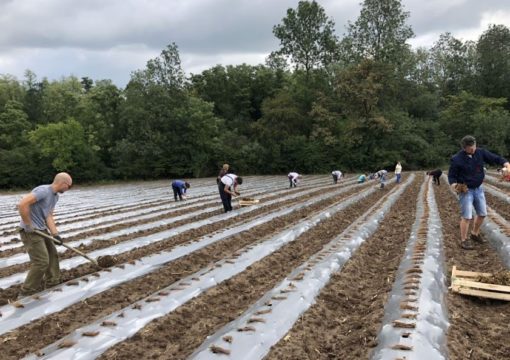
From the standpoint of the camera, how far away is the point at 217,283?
5.38 m

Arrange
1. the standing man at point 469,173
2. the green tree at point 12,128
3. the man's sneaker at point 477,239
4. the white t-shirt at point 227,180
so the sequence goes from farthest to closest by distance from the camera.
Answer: the green tree at point 12,128 → the white t-shirt at point 227,180 → the man's sneaker at point 477,239 → the standing man at point 469,173

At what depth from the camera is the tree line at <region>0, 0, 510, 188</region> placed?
36.6 meters

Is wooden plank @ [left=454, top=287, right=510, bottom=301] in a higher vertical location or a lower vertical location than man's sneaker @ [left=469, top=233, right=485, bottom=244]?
higher

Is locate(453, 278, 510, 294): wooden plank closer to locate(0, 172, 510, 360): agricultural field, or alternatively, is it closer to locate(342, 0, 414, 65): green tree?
locate(0, 172, 510, 360): agricultural field

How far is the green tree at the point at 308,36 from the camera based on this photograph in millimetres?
41125

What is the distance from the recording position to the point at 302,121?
40.0 m

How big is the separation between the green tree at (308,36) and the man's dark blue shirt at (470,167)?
1477 inches

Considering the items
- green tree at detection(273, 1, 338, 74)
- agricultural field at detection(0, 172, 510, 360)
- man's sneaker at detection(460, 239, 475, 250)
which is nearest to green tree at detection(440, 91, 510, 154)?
green tree at detection(273, 1, 338, 74)

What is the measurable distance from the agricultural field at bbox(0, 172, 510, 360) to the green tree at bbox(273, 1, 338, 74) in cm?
3561

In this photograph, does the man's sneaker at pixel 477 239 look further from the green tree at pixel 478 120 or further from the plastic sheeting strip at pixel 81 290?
the green tree at pixel 478 120

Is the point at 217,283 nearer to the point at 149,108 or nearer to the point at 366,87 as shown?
the point at 366,87

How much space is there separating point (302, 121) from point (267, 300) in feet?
119

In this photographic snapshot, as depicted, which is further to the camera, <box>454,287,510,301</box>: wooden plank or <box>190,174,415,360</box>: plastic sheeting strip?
<box>454,287,510,301</box>: wooden plank

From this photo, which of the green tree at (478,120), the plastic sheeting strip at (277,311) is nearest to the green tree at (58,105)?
the green tree at (478,120)
